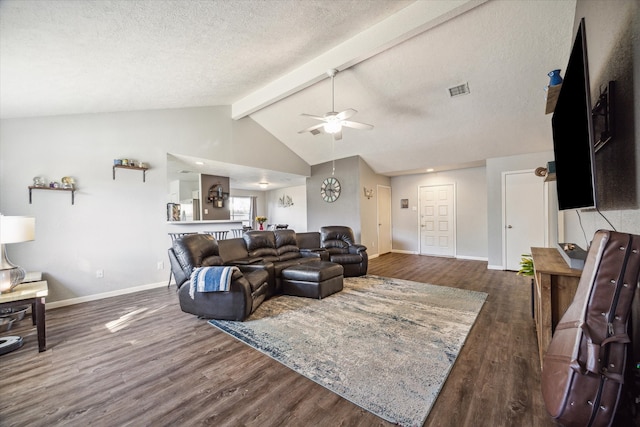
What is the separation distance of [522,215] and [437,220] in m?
2.11

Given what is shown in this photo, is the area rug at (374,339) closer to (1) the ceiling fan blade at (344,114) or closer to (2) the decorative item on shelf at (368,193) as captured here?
(1) the ceiling fan blade at (344,114)

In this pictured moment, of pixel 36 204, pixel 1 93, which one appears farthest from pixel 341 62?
pixel 36 204

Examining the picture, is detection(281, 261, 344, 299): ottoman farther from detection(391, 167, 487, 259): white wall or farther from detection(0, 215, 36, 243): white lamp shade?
detection(391, 167, 487, 259): white wall

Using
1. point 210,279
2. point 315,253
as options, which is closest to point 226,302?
point 210,279

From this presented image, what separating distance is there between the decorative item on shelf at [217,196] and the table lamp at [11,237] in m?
4.38

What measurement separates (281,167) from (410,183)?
3.84 m

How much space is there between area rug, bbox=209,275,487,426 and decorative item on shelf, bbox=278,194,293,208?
6.41 m

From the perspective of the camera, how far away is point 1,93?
2666 mm

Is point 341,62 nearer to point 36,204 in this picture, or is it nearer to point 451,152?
point 451,152

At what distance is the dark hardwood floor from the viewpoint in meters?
1.53

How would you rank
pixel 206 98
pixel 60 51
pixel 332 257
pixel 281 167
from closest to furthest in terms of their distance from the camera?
pixel 60 51 < pixel 206 98 < pixel 332 257 < pixel 281 167

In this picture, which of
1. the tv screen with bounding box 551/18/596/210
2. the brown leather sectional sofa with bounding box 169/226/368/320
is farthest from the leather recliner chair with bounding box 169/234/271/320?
the tv screen with bounding box 551/18/596/210

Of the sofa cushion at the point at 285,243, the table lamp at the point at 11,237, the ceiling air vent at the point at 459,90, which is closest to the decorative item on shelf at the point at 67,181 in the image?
the table lamp at the point at 11,237

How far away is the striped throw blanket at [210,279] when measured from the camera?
2.79 m
